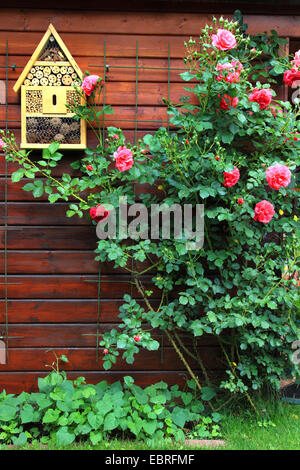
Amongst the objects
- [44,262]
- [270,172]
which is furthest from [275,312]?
[44,262]

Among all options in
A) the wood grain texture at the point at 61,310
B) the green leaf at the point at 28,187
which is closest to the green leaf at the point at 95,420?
the wood grain texture at the point at 61,310

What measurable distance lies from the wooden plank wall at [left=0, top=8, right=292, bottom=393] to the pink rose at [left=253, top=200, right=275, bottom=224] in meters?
0.90

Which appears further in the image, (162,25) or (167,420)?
(162,25)

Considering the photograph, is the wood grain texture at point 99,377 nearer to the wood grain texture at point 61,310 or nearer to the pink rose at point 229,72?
the wood grain texture at point 61,310

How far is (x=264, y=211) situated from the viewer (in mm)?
2467

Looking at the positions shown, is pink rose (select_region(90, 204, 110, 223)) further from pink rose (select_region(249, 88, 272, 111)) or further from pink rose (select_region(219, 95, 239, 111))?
pink rose (select_region(249, 88, 272, 111))

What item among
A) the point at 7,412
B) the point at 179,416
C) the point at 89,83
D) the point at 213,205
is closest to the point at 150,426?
the point at 179,416

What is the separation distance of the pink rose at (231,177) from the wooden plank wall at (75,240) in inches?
27.4

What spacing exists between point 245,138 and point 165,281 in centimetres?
101

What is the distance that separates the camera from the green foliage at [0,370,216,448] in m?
2.38

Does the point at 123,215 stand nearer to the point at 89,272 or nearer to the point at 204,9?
the point at 89,272

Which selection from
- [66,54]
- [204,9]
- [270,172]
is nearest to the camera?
[270,172]

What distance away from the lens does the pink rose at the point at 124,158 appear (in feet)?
8.13

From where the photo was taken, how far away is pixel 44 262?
2.81 meters
